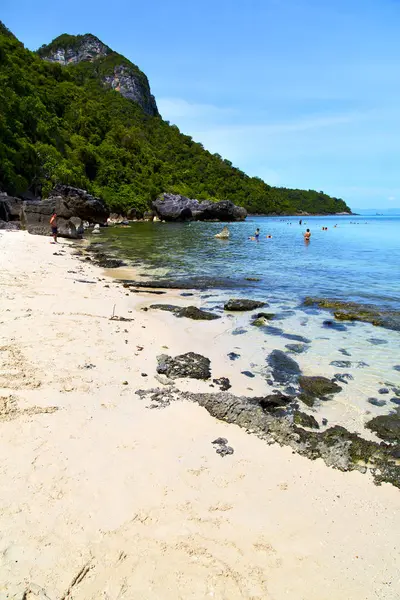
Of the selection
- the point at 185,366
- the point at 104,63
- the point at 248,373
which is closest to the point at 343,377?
the point at 248,373

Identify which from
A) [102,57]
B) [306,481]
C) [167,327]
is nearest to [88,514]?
[306,481]

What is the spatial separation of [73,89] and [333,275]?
354 feet

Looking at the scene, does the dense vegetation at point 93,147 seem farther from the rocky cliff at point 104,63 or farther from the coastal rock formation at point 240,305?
the coastal rock formation at point 240,305

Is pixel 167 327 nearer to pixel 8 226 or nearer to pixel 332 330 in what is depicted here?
pixel 332 330

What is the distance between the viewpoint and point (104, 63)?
6457 inches

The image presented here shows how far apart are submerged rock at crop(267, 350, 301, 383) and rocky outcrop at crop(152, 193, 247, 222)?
231 ft

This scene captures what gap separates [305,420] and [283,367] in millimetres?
2000

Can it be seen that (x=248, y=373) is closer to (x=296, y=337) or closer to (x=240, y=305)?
(x=296, y=337)

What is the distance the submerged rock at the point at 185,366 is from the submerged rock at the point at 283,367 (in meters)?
1.37

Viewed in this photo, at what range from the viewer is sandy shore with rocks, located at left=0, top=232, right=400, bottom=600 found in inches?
111

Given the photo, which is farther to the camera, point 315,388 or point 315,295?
point 315,295

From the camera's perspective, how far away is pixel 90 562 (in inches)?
112

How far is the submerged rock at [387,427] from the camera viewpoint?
17.2 ft

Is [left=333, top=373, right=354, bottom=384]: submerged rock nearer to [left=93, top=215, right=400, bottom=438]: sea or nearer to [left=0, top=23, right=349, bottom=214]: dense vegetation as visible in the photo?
[left=93, top=215, right=400, bottom=438]: sea
